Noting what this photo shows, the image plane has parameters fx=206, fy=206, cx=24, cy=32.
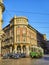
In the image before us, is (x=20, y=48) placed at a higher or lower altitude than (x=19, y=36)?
lower

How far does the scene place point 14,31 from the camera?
87062 mm

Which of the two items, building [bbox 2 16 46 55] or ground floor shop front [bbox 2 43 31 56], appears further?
building [bbox 2 16 46 55]

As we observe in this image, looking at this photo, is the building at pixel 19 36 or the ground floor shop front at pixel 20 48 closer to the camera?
the ground floor shop front at pixel 20 48

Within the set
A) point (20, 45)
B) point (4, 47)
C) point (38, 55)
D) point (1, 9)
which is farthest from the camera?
point (4, 47)

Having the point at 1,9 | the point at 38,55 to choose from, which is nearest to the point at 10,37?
the point at 38,55

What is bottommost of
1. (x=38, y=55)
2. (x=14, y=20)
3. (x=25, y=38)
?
(x=38, y=55)

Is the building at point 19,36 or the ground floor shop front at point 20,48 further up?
the building at point 19,36

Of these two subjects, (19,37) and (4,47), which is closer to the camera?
(19,37)

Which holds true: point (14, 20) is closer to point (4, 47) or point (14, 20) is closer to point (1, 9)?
point (4, 47)

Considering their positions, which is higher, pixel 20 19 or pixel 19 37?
pixel 20 19

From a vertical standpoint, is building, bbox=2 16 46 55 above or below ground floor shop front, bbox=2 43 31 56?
above

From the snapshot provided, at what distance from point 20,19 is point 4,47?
1794cm

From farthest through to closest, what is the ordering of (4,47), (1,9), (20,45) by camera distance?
(4,47) < (20,45) < (1,9)

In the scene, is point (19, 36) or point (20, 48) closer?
point (19, 36)
